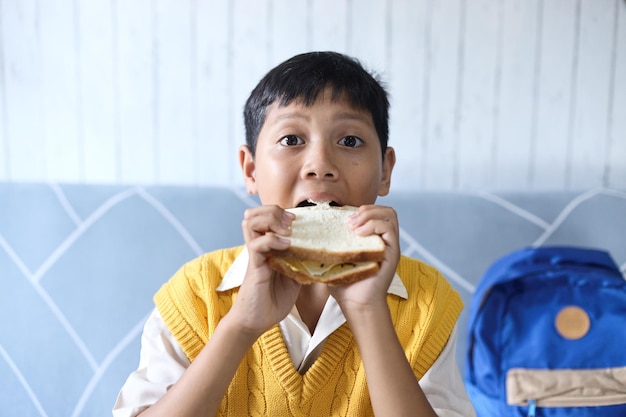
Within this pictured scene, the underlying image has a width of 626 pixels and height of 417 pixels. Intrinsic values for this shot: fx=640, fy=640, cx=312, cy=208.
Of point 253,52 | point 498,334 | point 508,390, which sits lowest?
point 508,390

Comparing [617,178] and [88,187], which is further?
[617,178]

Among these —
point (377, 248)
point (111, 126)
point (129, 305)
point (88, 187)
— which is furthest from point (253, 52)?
point (377, 248)

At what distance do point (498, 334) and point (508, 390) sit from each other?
0.12m

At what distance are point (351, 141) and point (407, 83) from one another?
827 millimetres

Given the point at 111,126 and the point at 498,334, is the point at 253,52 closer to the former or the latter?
the point at 111,126

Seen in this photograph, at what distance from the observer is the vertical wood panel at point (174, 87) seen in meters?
1.84

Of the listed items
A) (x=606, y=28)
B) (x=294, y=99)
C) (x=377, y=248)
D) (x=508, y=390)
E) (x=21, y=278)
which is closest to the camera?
(x=377, y=248)

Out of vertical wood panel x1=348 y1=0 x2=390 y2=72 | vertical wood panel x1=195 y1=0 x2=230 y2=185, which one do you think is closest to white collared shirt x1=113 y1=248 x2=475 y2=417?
vertical wood panel x1=195 y1=0 x2=230 y2=185

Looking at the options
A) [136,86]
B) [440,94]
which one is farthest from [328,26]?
[136,86]

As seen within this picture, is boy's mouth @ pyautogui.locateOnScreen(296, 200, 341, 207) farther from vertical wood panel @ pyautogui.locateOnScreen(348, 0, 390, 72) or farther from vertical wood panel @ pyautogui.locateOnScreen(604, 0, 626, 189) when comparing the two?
vertical wood panel @ pyautogui.locateOnScreen(604, 0, 626, 189)

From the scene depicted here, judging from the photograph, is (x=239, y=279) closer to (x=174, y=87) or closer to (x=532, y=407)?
(x=532, y=407)

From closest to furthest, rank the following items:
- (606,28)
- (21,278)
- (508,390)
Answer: (508,390)
(21,278)
(606,28)

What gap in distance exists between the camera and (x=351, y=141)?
1.06m

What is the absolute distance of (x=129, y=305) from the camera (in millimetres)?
1474
